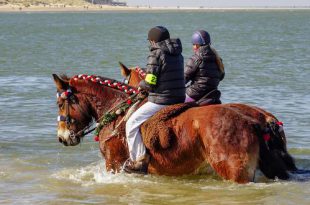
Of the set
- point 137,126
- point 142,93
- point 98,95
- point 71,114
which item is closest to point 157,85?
point 142,93

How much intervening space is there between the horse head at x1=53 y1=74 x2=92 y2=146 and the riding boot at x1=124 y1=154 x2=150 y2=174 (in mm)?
911

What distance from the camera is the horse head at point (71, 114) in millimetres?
10117

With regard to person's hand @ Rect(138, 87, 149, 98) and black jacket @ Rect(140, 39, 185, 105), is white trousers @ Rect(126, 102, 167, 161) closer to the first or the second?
black jacket @ Rect(140, 39, 185, 105)

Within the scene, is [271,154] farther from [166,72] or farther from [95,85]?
[95,85]

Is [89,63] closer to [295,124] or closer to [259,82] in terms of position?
[259,82]

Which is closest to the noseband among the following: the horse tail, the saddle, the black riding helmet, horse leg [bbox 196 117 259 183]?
the black riding helmet

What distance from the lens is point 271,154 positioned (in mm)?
9062

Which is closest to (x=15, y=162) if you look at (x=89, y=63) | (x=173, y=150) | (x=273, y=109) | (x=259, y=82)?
(x=173, y=150)

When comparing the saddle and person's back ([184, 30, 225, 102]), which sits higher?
person's back ([184, 30, 225, 102])

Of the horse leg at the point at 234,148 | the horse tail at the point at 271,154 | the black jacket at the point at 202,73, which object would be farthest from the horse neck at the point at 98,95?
the horse tail at the point at 271,154

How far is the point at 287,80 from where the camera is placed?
78.5 ft

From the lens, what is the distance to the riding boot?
31.6ft

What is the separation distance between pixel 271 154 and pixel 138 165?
6.06 feet

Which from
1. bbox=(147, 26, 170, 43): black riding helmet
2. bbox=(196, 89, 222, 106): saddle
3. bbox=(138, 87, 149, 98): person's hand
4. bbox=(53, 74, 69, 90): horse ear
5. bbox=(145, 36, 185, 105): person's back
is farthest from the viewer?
bbox=(196, 89, 222, 106): saddle
